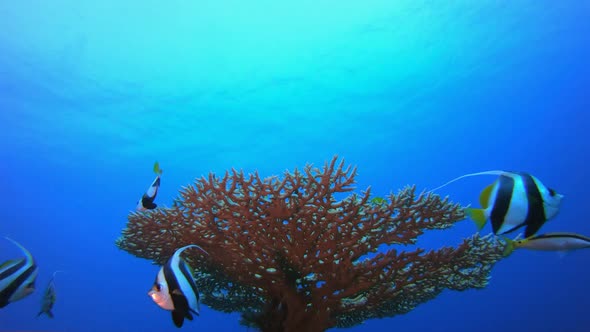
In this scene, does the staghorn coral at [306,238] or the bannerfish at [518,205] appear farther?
the staghorn coral at [306,238]

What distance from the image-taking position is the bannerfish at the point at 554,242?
6.51 feet

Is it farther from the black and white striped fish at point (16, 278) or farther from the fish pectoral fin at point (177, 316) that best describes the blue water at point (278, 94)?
the black and white striped fish at point (16, 278)

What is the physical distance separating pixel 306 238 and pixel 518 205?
2.83 metres

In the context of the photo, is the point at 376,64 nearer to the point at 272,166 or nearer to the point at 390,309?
the point at 272,166

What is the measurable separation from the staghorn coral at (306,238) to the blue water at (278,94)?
967 cm

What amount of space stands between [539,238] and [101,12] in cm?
2024

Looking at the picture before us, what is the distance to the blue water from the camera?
18.1m

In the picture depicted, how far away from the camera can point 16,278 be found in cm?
241

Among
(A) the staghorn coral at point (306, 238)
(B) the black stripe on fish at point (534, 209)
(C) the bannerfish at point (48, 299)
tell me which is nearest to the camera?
(B) the black stripe on fish at point (534, 209)

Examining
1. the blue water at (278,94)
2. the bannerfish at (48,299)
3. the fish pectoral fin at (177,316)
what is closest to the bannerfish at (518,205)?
the fish pectoral fin at (177,316)

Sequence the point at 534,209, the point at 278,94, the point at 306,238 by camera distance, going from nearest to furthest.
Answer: the point at 534,209 < the point at 306,238 < the point at 278,94

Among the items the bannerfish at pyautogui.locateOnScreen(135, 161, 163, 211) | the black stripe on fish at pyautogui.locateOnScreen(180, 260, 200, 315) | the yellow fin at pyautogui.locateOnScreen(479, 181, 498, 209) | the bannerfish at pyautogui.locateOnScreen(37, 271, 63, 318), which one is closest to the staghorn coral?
the bannerfish at pyautogui.locateOnScreen(135, 161, 163, 211)

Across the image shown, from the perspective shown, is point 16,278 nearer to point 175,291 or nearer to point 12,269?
point 12,269

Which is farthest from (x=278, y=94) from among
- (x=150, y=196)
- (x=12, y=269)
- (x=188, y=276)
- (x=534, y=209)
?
(x=534, y=209)
